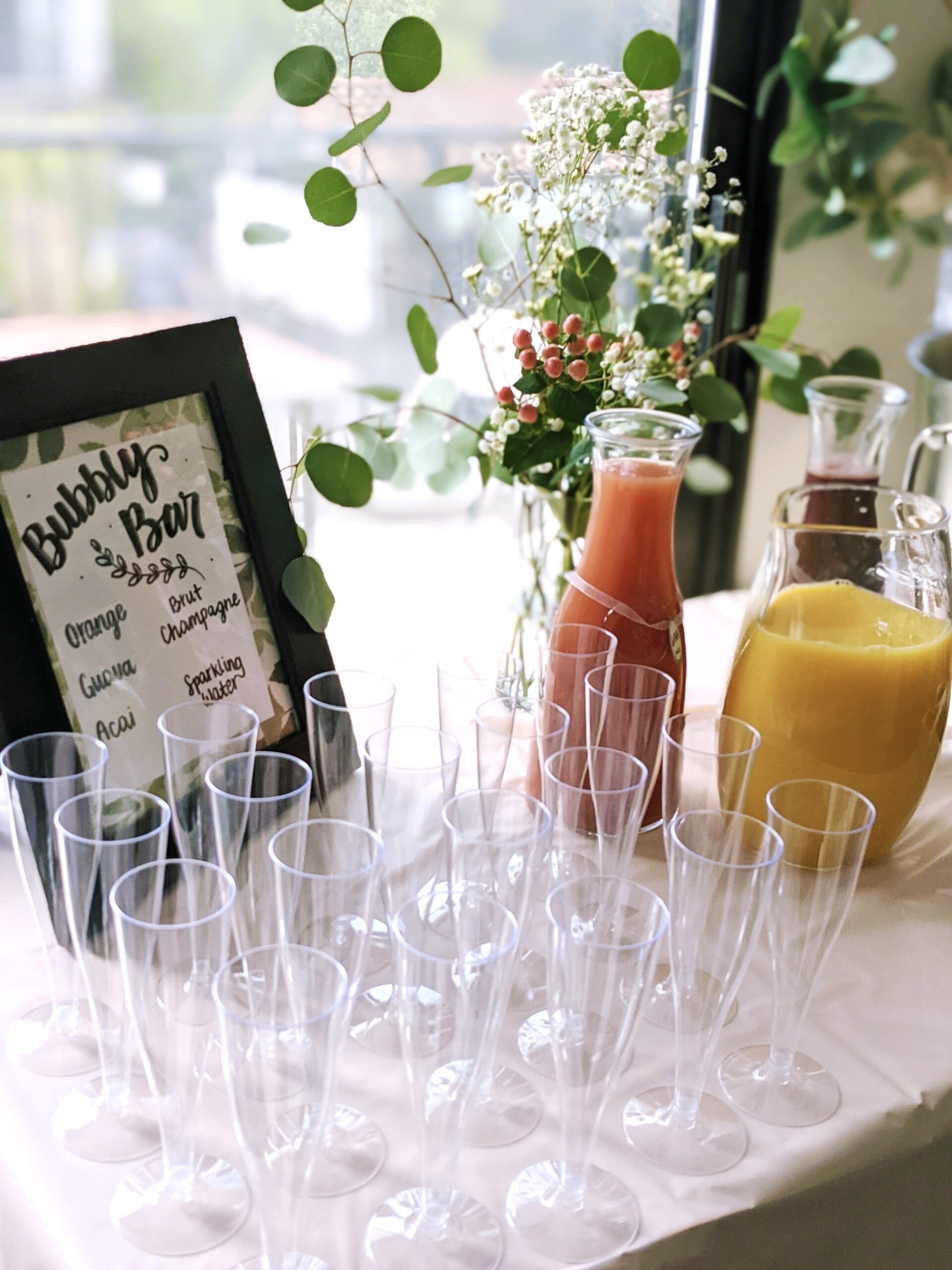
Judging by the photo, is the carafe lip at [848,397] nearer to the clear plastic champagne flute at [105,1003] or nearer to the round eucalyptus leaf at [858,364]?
the round eucalyptus leaf at [858,364]

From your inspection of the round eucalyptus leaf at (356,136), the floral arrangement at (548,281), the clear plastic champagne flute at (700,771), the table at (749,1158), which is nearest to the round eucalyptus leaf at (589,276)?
the floral arrangement at (548,281)

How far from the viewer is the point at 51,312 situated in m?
1.40

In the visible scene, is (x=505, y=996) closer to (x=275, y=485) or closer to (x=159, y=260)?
(x=275, y=485)

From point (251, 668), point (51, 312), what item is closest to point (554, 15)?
point (51, 312)

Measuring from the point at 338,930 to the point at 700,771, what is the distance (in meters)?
0.31

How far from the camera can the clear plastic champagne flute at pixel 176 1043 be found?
0.57 metres

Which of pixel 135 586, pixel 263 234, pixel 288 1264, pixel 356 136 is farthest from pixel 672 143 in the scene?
pixel 288 1264

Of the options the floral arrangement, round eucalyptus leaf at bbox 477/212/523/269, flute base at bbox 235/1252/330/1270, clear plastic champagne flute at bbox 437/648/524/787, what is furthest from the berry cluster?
flute base at bbox 235/1252/330/1270

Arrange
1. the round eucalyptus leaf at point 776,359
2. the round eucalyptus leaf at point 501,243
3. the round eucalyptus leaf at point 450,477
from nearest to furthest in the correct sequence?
the round eucalyptus leaf at point 501,243 < the round eucalyptus leaf at point 450,477 < the round eucalyptus leaf at point 776,359

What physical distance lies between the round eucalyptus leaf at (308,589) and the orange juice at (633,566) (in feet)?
0.64

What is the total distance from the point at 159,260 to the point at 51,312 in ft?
0.46

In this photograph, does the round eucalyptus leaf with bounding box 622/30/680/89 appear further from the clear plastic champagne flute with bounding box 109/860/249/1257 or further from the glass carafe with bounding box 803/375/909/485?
the clear plastic champagne flute with bounding box 109/860/249/1257

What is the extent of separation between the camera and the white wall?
1761mm

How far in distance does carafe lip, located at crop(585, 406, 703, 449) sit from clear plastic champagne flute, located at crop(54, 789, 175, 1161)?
0.44 m
